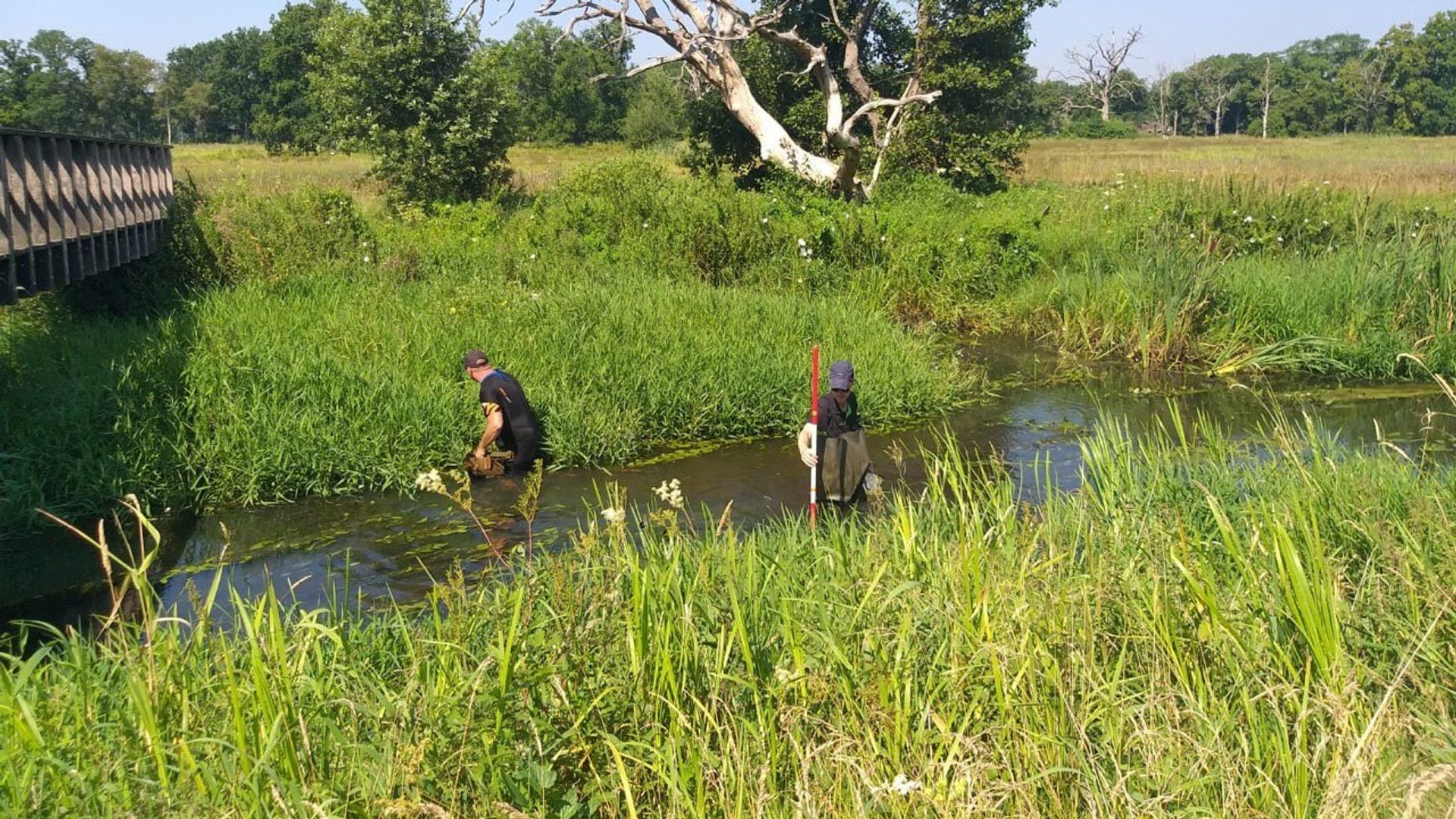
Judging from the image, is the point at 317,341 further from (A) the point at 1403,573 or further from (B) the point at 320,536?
(A) the point at 1403,573

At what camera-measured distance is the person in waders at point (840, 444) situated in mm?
8695

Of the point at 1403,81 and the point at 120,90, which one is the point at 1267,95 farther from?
the point at 120,90

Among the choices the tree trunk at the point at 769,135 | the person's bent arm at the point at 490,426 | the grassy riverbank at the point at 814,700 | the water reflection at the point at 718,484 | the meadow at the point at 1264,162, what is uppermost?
the tree trunk at the point at 769,135

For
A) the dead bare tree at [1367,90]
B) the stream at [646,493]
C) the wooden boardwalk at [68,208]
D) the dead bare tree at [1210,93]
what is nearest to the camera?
the stream at [646,493]

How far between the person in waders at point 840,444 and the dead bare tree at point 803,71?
13612mm

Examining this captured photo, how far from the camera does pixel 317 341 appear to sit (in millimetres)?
12109

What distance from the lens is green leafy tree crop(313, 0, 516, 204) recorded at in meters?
22.3

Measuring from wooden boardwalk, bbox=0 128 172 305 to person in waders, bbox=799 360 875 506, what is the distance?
6625mm

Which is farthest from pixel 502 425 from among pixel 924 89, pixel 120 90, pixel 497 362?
pixel 120 90

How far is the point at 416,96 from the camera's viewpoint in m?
22.7

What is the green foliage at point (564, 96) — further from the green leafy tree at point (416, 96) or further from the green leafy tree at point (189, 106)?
the green leafy tree at point (416, 96)

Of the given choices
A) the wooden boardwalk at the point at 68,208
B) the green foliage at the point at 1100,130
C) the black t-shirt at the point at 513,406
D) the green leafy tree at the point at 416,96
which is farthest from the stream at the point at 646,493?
the green foliage at the point at 1100,130

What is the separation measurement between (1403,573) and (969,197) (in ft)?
62.0

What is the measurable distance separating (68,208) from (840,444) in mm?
8196
